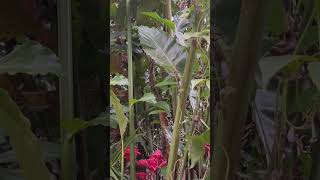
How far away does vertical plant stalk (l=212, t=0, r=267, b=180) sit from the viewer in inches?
14.5

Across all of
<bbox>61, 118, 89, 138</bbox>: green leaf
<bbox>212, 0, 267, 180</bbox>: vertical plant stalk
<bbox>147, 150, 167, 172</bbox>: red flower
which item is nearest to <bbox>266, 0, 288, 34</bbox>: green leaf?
<bbox>212, 0, 267, 180</bbox>: vertical plant stalk

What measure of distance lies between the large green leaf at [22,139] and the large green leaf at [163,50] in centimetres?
48

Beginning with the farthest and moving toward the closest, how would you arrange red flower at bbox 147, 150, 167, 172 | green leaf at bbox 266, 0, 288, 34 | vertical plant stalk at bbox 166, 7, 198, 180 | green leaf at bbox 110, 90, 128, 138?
red flower at bbox 147, 150, 167, 172
vertical plant stalk at bbox 166, 7, 198, 180
green leaf at bbox 110, 90, 128, 138
green leaf at bbox 266, 0, 288, 34

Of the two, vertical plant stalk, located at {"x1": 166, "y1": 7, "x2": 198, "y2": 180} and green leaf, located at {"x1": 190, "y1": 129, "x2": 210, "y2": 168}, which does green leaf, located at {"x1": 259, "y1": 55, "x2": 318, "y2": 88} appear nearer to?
green leaf, located at {"x1": 190, "y1": 129, "x2": 210, "y2": 168}

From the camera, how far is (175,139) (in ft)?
2.43

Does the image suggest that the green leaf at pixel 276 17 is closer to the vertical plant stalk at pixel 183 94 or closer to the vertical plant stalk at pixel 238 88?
the vertical plant stalk at pixel 238 88

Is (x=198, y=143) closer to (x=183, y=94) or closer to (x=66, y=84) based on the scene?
(x=183, y=94)

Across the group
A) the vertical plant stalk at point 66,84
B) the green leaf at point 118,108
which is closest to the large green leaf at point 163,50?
the green leaf at point 118,108

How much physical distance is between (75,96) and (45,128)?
44 mm

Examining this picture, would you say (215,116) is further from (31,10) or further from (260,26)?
(31,10)

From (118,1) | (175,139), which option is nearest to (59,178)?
(175,139)

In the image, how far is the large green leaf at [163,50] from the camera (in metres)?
0.79

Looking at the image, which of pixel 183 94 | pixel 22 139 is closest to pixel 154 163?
pixel 183 94

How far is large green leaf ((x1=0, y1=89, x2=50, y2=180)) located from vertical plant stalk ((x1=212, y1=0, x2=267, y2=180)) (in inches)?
6.3
